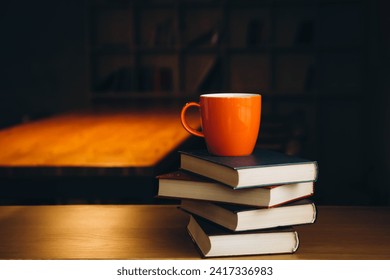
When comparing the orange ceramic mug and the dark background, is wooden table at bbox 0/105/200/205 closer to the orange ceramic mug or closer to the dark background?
the orange ceramic mug

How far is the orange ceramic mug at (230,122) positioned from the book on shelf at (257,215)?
10 centimetres

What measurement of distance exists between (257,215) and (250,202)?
0.02 metres

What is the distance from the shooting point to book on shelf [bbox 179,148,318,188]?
721 millimetres

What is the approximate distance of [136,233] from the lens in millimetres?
866

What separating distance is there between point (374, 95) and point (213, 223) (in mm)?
4169

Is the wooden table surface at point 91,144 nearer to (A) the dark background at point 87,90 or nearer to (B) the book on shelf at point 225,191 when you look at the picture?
(B) the book on shelf at point 225,191

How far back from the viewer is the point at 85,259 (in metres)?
0.75

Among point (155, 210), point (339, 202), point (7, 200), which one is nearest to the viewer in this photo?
point (155, 210)

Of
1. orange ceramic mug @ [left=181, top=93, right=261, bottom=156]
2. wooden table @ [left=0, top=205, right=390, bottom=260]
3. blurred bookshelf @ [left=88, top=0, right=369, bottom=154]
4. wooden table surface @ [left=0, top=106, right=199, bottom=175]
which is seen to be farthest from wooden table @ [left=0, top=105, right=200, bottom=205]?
blurred bookshelf @ [left=88, top=0, right=369, bottom=154]

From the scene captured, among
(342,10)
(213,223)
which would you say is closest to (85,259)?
(213,223)

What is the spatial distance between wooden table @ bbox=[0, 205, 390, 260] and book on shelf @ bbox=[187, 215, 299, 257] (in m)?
0.01

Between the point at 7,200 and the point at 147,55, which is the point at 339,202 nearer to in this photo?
the point at 147,55

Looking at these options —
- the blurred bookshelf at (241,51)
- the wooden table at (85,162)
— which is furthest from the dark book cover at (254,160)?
the blurred bookshelf at (241,51)

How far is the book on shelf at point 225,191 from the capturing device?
73 cm
